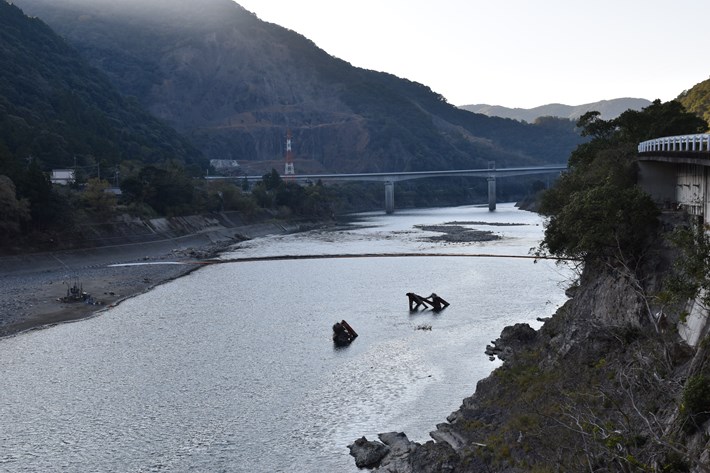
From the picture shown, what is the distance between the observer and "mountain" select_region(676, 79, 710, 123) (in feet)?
293

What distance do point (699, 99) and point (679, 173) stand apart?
7520 cm

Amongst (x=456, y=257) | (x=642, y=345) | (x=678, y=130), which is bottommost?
(x=456, y=257)

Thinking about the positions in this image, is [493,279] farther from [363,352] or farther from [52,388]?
[52,388]

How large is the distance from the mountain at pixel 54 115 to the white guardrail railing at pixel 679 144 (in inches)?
2619

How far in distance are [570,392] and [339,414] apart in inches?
413

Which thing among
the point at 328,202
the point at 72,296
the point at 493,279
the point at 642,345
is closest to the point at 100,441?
the point at 642,345

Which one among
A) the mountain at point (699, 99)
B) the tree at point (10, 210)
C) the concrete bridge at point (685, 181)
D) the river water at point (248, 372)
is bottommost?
the river water at point (248, 372)

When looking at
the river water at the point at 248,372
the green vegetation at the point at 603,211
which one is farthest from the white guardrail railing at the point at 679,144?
the river water at the point at 248,372

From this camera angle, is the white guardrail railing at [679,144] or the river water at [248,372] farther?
the river water at [248,372]

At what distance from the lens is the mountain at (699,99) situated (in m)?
89.2

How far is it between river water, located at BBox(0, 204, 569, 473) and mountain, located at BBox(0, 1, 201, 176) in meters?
40.7

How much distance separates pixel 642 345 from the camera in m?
22.4

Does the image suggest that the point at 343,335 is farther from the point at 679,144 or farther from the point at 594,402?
the point at 594,402

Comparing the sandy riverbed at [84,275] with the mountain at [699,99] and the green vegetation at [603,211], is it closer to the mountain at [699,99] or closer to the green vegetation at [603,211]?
the green vegetation at [603,211]
